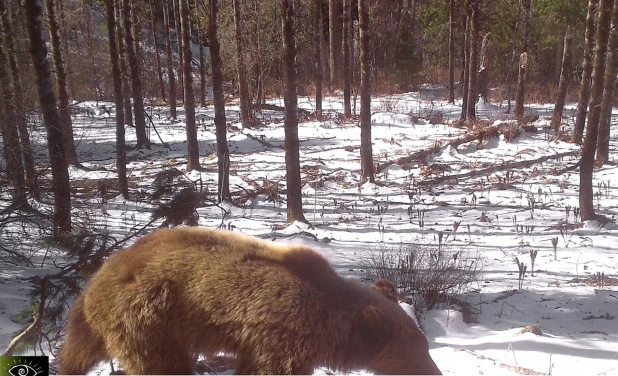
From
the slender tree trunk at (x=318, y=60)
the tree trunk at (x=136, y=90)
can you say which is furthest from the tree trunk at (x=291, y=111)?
the slender tree trunk at (x=318, y=60)

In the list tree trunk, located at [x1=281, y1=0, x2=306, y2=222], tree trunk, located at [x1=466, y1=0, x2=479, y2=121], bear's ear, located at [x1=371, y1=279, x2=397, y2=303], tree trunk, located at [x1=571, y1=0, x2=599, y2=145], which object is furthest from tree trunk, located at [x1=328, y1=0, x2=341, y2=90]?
bear's ear, located at [x1=371, y1=279, x2=397, y2=303]

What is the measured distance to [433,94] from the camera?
100 ft

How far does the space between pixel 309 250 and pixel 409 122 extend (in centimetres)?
1876

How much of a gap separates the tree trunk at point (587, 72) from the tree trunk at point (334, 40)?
1198cm

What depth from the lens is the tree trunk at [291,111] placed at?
805 cm

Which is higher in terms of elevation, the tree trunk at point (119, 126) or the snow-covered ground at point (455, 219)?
the tree trunk at point (119, 126)

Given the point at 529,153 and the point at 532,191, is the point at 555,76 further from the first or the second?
the point at 532,191

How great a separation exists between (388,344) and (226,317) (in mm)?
860

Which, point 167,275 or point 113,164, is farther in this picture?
point 113,164

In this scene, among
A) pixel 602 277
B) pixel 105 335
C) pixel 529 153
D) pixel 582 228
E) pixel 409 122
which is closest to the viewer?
pixel 105 335

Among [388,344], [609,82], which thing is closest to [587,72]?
[609,82]

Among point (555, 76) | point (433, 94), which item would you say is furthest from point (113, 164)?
point (555, 76)

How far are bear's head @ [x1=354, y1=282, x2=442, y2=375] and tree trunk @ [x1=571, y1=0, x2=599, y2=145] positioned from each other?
364 inches

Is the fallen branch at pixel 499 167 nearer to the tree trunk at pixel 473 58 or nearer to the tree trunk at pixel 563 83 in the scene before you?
the tree trunk at pixel 563 83
